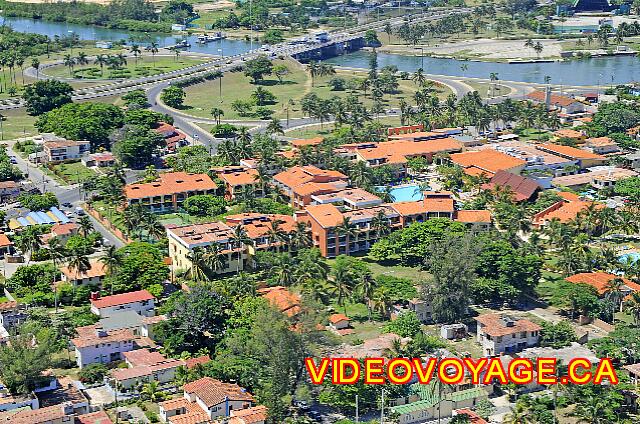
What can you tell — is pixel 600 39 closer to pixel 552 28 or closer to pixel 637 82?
pixel 552 28

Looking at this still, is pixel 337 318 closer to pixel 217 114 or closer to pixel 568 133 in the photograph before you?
pixel 568 133

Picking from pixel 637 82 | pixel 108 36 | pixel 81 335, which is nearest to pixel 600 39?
pixel 637 82

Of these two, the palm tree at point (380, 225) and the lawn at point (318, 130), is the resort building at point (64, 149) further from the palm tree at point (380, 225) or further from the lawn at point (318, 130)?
the palm tree at point (380, 225)

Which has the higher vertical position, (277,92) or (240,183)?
(240,183)

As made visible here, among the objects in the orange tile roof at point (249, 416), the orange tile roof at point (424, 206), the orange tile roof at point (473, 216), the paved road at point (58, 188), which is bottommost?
the paved road at point (58, 188)

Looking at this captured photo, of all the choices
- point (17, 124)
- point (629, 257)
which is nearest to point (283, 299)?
point (629, 257)

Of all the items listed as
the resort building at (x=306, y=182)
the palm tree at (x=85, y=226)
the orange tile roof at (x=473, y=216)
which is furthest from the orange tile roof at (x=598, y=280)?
the palm tree at (x=85, y=226)

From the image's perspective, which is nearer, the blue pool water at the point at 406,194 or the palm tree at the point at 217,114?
the blue pool water at the point at 406,194
